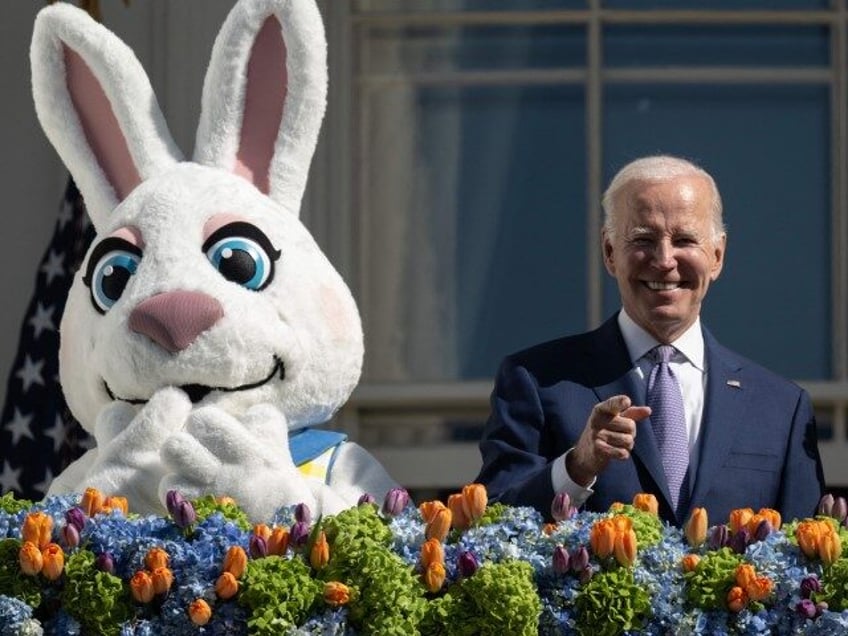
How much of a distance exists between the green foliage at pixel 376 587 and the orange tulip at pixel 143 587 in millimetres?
298

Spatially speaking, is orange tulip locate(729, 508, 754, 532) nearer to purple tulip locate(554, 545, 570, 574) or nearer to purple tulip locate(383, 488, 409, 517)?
purple tulip locate(554, 545, 570, 574)

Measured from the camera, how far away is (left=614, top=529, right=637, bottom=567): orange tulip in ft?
14.8

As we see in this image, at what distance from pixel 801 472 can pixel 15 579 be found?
164 cm

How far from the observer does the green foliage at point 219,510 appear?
471 centimetres

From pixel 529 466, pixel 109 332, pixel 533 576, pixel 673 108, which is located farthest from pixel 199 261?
pixel 673 108

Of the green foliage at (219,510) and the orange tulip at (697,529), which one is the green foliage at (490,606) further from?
the green foliage at (219,510)

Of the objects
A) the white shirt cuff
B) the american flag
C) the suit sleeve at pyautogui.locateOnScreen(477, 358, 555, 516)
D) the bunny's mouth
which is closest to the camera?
the white shirt cuff

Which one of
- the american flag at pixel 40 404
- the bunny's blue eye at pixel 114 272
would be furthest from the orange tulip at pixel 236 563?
the american flag at pixel 40 404

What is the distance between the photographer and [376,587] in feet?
14.7

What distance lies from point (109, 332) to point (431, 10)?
3.00 meters

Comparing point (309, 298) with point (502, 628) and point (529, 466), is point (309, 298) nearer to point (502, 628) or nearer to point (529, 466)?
point (529, 466)

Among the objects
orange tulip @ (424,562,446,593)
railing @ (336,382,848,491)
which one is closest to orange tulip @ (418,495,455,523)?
orange tulip @ (424,562,446,593)

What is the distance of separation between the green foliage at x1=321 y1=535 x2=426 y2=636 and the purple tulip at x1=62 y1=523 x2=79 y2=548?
17.6 inches

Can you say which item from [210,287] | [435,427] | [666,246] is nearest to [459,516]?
[666,246]
